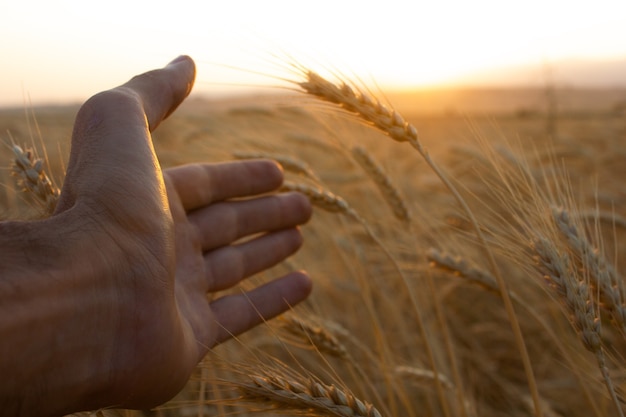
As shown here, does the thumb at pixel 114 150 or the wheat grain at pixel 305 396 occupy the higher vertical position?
the thumb at pixel 114 150

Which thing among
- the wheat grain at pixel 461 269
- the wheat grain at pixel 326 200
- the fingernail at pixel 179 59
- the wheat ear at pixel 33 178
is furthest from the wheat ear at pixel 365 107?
the wheat ear at pixel 33 178

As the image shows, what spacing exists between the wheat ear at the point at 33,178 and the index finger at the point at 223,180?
0.60 metres

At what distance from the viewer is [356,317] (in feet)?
9.39

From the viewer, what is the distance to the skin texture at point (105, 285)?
45.6 inches

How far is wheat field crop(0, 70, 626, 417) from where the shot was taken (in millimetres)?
1189

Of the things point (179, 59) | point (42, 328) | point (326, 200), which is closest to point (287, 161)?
point (326, 200)

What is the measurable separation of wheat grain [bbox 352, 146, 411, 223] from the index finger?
1.22ft

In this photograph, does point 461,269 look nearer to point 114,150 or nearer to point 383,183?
point 383,183

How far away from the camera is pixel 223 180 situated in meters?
2.17

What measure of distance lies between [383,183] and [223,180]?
608 mm

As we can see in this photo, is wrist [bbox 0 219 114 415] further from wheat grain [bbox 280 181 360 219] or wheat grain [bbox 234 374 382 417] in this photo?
wheat grain [bbox 280 181 360 219]

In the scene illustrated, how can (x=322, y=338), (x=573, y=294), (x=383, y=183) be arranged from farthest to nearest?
(x=383, y=183), (x=322, y=338), (x=573, y=294)

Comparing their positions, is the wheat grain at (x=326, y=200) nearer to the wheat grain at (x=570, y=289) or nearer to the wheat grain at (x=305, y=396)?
the wheat grain at (x=570, y=289)

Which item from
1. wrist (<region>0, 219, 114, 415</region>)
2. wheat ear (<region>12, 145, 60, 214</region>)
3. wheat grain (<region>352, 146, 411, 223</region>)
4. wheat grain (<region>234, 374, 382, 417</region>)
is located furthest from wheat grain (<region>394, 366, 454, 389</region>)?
wheat ear (<region>12, 145, 60, 214</region>)
